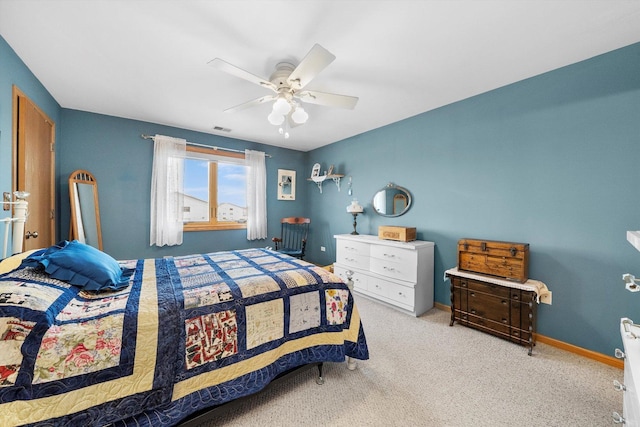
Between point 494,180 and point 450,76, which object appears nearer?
point 450,76

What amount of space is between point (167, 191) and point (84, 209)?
98cm

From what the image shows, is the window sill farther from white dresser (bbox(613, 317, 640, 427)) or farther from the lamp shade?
white dresser (bbox(613, 317, 640, 427))

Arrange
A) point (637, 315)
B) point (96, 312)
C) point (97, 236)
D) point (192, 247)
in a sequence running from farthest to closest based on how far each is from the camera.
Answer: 1. point (192, 247)
2. point (97, 236)
3. point (637, 315)
4. point (96, 312)

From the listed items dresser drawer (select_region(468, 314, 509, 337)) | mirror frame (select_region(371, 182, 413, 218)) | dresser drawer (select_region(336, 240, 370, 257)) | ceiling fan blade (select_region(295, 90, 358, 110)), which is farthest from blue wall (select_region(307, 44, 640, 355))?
ceiling fan blade (select_region(295, 90, 358, 110))

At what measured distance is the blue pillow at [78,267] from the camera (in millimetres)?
1389

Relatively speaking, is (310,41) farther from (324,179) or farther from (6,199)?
(324,179)

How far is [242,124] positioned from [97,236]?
251 cm

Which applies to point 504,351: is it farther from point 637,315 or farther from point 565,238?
point 565,238

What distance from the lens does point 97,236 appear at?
3.28 meters

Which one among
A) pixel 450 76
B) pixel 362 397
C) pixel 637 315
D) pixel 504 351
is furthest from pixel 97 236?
pixel 637 315

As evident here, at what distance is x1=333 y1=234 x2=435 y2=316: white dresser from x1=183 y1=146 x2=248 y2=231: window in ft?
7.63

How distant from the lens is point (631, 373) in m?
0.83

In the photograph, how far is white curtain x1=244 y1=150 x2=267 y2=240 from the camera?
4559mm

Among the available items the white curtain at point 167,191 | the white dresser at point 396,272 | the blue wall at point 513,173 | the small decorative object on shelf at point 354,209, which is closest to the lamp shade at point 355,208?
the small decorative object on shelf at point 354,209
